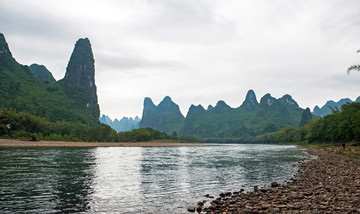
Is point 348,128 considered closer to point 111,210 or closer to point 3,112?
point 111,210

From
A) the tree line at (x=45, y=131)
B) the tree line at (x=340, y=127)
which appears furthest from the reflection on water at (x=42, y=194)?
the tree line at (x=45, y=131)

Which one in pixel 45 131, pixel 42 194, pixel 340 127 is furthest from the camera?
pixel 45 131

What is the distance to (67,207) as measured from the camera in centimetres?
1262

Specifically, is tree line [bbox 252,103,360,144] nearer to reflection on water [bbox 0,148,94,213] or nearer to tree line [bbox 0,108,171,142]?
reflection on water [bbox 0,148,94,213]

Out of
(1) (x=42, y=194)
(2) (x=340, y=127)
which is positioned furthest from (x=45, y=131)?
(2) (x=340, y=127)

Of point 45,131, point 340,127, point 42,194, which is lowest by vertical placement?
point 42,194

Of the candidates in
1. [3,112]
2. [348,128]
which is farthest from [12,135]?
[348,128]

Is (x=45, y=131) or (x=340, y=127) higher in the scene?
(x=340, y=127)

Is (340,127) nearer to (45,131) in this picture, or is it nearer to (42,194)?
(42,194)

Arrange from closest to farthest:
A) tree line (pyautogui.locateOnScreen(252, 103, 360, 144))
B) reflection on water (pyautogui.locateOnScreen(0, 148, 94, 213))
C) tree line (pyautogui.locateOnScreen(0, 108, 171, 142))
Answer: reflection on water (pyautogui.locateOnScreen(0, 148, 94, 213))
tree line (pyautogui.locateOnScreen(252, 103, 360, 144))
tree line (pyautogui.locateOnScreen(0, 108, 171, 142))

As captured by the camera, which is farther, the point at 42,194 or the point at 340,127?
the point at 340,127

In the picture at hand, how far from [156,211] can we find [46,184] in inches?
433

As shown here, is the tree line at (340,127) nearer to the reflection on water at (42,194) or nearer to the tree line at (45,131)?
the reflection on water at (42,194)

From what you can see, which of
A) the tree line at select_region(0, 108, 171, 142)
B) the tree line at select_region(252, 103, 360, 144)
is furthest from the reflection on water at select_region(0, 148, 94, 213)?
the tree line at select_region(0, 108, 171, 142)
